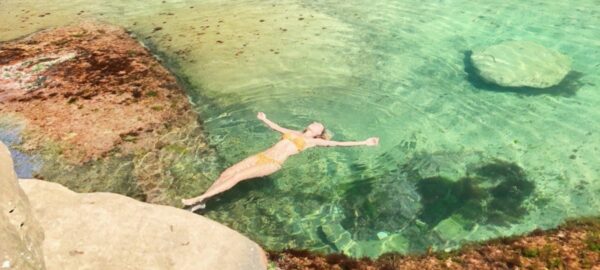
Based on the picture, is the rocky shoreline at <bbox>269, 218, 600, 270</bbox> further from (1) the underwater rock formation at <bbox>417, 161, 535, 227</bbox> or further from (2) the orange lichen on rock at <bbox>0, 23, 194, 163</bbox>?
(2) the orange lichen on rock at <bbox>0, 23, 194, 163</bbox>

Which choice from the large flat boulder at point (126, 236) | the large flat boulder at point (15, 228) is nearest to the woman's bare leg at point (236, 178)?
the large flat boulder at point (126, 236)

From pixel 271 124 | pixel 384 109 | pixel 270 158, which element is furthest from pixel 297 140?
pixel 384 109

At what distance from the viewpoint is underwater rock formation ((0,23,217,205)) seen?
24.3 feet

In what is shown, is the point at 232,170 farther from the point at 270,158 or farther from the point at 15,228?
the point at 15,228

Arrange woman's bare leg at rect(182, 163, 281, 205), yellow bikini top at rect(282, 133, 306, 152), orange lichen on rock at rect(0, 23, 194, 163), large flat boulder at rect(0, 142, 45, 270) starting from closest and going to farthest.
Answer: large flat boulder at rect(0, 142, 45, 270)
woman's bare leg at rect(182, 163, 281, 205)
yellow bikini top at rect(282, 133, 306, 152)
orange lichen on rock at rect(0, 23, 194, 163)

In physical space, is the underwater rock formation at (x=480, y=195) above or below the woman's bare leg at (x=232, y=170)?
below

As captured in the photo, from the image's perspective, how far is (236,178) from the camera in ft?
22.7

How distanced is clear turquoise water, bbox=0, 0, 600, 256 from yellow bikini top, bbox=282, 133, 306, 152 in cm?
44

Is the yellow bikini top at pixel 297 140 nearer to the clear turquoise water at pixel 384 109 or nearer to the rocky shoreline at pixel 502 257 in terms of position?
the clear turquoise water at pixel 384 109

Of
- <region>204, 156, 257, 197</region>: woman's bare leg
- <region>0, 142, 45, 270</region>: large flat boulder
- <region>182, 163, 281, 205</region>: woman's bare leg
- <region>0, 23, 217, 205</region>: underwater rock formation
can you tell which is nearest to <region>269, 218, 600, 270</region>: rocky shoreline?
<region>182, 163, 281, 205</region>: woman's bare leg

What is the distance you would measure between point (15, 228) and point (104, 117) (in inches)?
201

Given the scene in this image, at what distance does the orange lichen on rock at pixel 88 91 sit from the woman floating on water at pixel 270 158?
2.05 meters

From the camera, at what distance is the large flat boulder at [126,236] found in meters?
4.62

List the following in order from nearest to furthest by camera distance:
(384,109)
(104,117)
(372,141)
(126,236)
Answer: (126,236) < (372,141) < (104,117) < (384,109)
